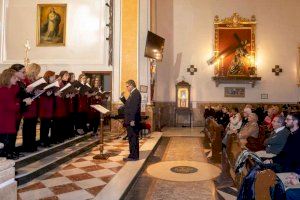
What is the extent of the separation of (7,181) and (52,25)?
11.2 metres

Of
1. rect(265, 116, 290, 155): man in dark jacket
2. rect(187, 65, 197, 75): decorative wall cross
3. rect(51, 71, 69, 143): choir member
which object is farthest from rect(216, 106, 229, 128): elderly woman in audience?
rect(265, 116, 290, 155): man in dark jacket

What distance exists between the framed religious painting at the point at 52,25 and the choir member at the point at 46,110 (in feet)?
21.3

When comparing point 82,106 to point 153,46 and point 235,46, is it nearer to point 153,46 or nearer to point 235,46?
point 153,46

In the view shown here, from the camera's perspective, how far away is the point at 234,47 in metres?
14.6

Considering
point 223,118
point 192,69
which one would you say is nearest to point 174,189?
point 223,118

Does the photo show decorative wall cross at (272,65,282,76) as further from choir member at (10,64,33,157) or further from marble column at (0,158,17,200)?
marble column at (0,158,17,200)

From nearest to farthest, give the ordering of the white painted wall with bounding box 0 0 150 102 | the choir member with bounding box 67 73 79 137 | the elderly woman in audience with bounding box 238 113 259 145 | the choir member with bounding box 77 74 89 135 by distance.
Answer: the elderly woman in audience with bounding box 238 113 259 145
the choir member with bounding box 67 73 79 137
the choir member with bounding box 77 74 89 135
the white painted wall with bounding box 0 0 150 102

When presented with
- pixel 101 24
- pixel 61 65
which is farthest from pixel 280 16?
pixel 61 65

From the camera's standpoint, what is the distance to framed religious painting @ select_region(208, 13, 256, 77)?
14500 mm

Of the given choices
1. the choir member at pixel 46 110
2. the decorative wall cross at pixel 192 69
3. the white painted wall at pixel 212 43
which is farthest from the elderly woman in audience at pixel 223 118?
the choir member at pixel 46 110

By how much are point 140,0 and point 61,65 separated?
4132 mm

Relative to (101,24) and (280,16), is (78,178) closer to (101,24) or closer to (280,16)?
(101,24)

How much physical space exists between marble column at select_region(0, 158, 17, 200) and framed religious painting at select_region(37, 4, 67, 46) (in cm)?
1089

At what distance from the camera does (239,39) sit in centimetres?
1455
